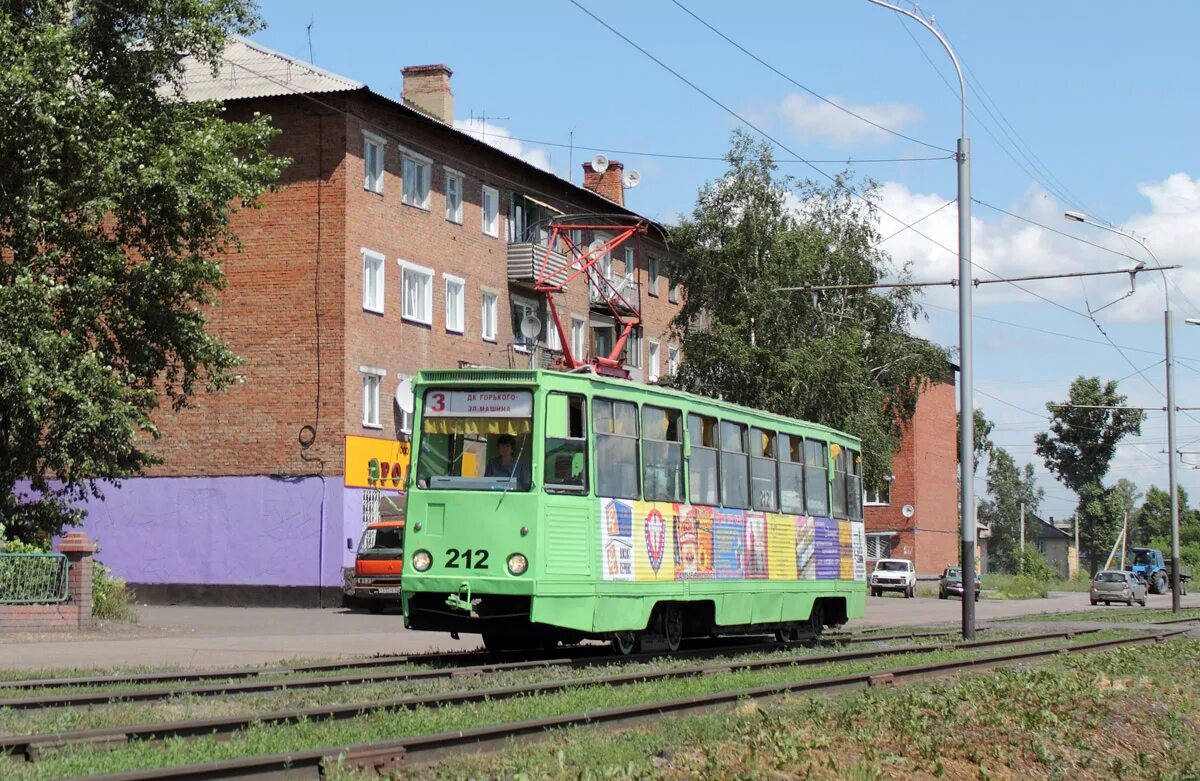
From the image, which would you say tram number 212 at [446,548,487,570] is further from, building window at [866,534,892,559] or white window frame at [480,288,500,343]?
building window at [866,534,892,559]

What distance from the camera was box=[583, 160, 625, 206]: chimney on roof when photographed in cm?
5659

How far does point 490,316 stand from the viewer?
44406mm

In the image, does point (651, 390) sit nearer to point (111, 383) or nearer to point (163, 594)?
point (111, 383)

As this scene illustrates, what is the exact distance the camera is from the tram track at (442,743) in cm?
812

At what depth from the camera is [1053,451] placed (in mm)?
108438

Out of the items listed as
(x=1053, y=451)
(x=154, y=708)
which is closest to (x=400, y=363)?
(x=154, y=708)

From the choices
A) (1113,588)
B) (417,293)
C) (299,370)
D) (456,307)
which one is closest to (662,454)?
(299,370)

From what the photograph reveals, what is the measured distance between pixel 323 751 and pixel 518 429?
8323 mm

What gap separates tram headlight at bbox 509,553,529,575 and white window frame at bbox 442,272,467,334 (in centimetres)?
2591

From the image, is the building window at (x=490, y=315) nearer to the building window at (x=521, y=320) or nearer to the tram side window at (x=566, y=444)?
the building window at (x=521, y=320)

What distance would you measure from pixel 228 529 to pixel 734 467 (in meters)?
20.4

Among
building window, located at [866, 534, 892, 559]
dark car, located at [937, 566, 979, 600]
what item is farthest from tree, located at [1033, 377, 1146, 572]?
dark car, located at [937, 566, 979, 600]

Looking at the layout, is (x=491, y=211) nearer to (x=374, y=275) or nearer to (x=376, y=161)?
(x=376, y=161)

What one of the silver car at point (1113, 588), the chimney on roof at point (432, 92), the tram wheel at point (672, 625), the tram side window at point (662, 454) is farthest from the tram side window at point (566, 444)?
the silver car at point (1113, 588)
